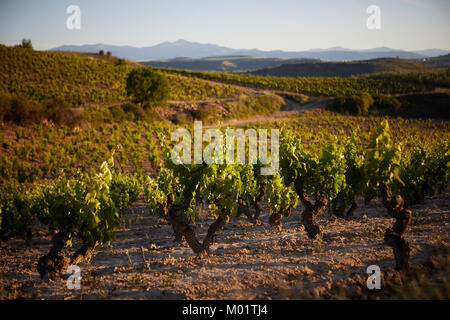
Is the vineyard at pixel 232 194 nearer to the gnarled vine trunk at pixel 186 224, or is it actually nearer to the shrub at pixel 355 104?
the gnarled vine trunk at pixel 186 224

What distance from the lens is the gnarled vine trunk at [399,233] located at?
16.9 ft

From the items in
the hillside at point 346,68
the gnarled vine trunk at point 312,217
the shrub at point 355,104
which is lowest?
the gnarled vine trunk at point 312,217

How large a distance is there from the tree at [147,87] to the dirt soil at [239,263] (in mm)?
23802

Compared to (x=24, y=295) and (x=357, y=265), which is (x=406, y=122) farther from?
(x=24, y=295)

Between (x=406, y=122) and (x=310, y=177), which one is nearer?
(x=310, y=177)

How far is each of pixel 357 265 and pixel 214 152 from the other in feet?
12.5

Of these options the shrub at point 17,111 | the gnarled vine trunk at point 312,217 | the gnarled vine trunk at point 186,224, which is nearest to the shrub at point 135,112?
the shrub at point 17,111

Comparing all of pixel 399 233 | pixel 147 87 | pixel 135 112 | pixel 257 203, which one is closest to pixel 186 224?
pixel 257 203

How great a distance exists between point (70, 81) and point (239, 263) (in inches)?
1804

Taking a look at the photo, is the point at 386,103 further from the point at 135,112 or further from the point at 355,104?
the point at 135,112

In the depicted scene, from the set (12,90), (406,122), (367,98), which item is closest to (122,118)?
(12,90)

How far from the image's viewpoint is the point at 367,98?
139 ft

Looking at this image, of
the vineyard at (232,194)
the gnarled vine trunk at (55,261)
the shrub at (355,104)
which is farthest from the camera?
the shrub at (355,104)

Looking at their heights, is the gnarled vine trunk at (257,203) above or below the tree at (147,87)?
below
